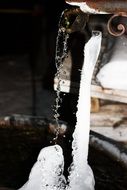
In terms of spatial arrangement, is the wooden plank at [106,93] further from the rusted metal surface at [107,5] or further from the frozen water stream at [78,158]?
the rusted metal surface at [107,5]

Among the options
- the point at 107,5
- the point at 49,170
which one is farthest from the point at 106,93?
the point at 107,5

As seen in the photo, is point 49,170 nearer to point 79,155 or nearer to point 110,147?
point 79,155

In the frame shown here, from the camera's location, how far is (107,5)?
2430mm

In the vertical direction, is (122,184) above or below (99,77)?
below

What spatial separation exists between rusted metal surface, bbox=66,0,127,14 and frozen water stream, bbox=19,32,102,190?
35.4 inches

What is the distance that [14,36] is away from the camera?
37.3 feet

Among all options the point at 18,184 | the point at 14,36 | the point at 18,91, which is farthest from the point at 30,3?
the point at 18,184

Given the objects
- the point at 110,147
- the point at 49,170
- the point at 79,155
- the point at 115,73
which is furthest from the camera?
the point at 115,73

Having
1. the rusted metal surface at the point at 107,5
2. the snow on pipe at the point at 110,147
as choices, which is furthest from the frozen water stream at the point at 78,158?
the rusted metal surface at the point at 107,5

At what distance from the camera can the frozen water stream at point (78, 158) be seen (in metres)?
3.44

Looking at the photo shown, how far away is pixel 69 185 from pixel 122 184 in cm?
58

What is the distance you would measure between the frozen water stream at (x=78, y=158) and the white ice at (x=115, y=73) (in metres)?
0.93

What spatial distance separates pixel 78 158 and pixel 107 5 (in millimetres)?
1799

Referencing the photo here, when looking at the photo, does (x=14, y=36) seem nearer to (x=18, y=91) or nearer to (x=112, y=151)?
(x=18, y=91)
